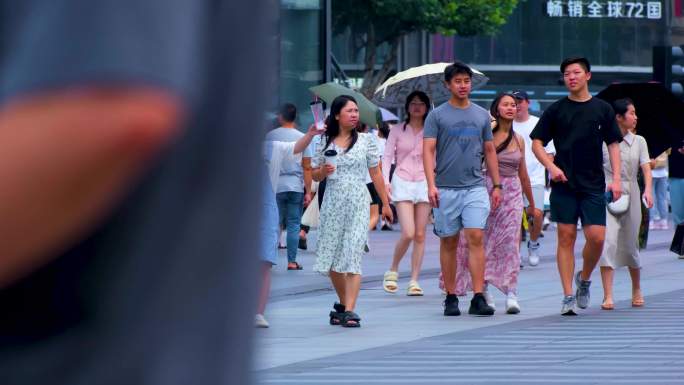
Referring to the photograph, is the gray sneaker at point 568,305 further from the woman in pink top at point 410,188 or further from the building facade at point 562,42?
the building facade at point 562,42

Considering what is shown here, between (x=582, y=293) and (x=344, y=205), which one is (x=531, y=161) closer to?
(x=582, y=293)

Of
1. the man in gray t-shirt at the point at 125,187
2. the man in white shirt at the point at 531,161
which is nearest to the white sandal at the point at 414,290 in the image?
the man in white shirt at the point at 531,161

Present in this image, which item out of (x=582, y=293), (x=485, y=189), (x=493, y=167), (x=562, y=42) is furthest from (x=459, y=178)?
(x=562, y=42)

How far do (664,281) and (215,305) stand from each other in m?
13.5

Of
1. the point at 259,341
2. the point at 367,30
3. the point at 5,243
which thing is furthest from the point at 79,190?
the point at 367,30

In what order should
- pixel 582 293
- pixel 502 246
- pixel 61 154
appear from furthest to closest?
1. pixel 502 246
2. pixel 582 293
3. pixel 61 154

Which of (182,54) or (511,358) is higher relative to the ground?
(182,54)

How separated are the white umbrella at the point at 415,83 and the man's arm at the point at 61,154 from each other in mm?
15267

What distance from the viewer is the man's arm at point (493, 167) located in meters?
11.2

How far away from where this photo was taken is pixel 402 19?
125 ft

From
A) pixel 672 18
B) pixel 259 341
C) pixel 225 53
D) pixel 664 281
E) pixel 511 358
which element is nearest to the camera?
A: pixel 225 53

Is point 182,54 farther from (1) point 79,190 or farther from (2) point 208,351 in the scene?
(2) point 208,351

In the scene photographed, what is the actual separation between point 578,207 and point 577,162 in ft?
1.08

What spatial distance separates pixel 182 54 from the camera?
106 centimetres
